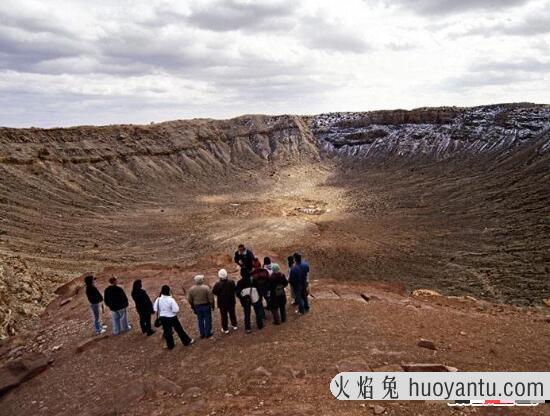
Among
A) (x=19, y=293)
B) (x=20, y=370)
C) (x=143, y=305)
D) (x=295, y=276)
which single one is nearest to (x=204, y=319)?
(x=143, y=305)

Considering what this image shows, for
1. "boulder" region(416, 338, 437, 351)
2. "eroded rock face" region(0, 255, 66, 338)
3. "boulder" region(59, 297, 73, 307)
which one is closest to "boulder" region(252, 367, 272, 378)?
"boulder" region(416, 338, 437, 351)

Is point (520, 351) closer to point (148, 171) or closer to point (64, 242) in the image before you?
point (64, 242)

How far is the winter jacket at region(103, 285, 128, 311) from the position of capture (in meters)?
8.49

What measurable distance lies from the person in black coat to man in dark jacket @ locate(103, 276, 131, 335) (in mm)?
398

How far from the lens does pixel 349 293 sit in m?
11.4

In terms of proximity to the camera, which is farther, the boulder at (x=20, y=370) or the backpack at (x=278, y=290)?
the backpack at (x=278, y=290)

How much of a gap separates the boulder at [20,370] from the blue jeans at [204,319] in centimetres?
326

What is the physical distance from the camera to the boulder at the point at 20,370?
310 inches

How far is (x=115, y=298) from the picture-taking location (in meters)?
8.55

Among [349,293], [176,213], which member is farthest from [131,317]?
[176,213]

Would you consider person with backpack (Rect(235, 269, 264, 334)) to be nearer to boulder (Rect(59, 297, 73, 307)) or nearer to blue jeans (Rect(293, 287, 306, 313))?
blue jeans (Rect(293, 287, 306, 313))

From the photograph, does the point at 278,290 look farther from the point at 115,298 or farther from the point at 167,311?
the point at 115,298

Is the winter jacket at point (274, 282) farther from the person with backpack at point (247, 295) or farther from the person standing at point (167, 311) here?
the person standing at point (167, 311)

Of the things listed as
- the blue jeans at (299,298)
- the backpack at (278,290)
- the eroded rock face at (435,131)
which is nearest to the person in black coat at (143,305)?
the backpack at (278,290)
